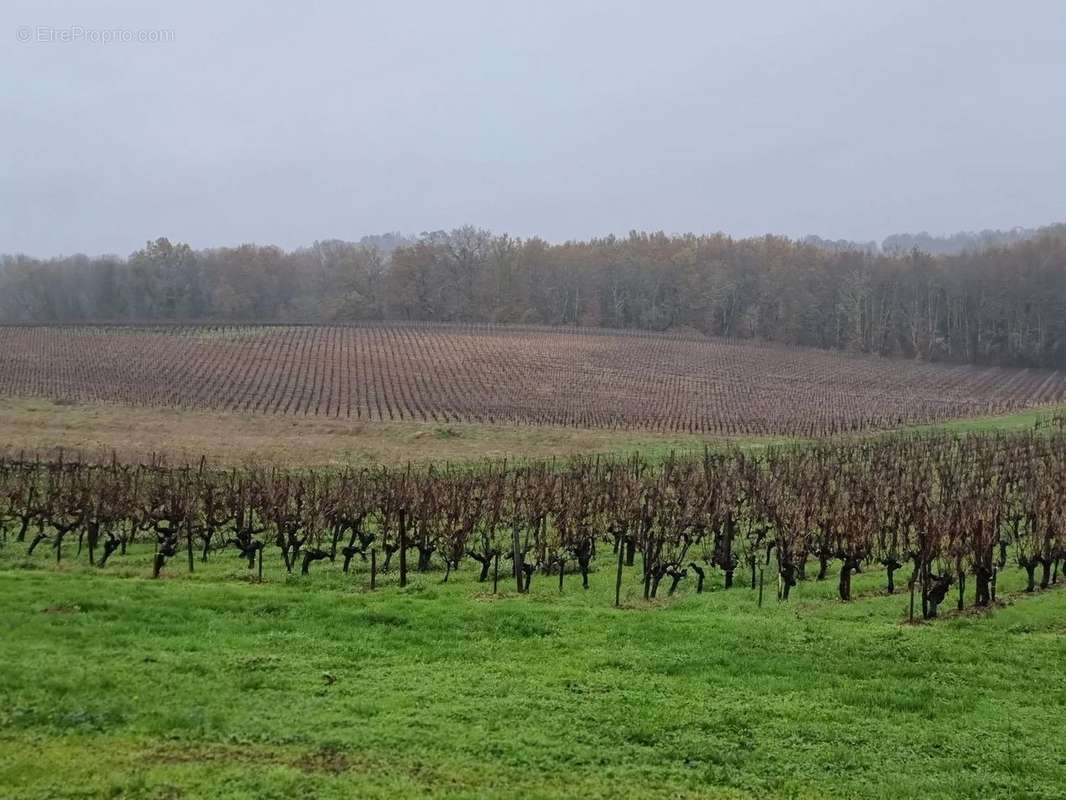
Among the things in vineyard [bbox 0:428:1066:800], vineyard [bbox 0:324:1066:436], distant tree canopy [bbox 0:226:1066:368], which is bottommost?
vineyard [bbox 0:428:1066:800]

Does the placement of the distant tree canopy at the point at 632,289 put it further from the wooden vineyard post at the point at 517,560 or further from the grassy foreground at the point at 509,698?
the grassy foreground at the point at 509,698

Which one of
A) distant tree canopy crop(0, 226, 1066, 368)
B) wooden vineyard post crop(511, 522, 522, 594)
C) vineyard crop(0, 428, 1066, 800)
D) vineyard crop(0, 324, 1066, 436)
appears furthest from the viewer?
distant tree canopy crop(0, 226, 1066, 368)

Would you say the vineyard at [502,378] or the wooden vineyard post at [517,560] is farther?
the vineyard at [502,378]

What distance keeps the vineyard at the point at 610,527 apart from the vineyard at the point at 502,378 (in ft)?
73.1

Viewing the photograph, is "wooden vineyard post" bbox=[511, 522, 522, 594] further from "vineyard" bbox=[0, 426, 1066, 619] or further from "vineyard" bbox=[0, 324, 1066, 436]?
"vineyard" bbox=[0, 324, 1066, 436]

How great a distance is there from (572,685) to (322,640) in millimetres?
3592

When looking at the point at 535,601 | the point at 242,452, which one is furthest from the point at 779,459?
the point at 242,452

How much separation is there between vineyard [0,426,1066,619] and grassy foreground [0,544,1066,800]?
180 centimetres

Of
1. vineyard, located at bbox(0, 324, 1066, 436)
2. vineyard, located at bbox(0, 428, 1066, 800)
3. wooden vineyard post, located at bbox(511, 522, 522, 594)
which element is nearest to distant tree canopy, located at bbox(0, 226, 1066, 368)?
vineyard, located at bbox(0, 324, 1066, 436)

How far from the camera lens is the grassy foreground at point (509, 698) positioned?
775 cm

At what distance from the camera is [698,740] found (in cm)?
852

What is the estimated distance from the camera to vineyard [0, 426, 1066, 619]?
603 inches

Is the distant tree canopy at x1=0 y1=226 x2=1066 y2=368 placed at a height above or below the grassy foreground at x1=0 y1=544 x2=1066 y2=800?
above

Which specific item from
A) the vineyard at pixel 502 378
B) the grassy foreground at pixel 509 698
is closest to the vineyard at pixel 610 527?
the grassy foreground at pixel 509 698
